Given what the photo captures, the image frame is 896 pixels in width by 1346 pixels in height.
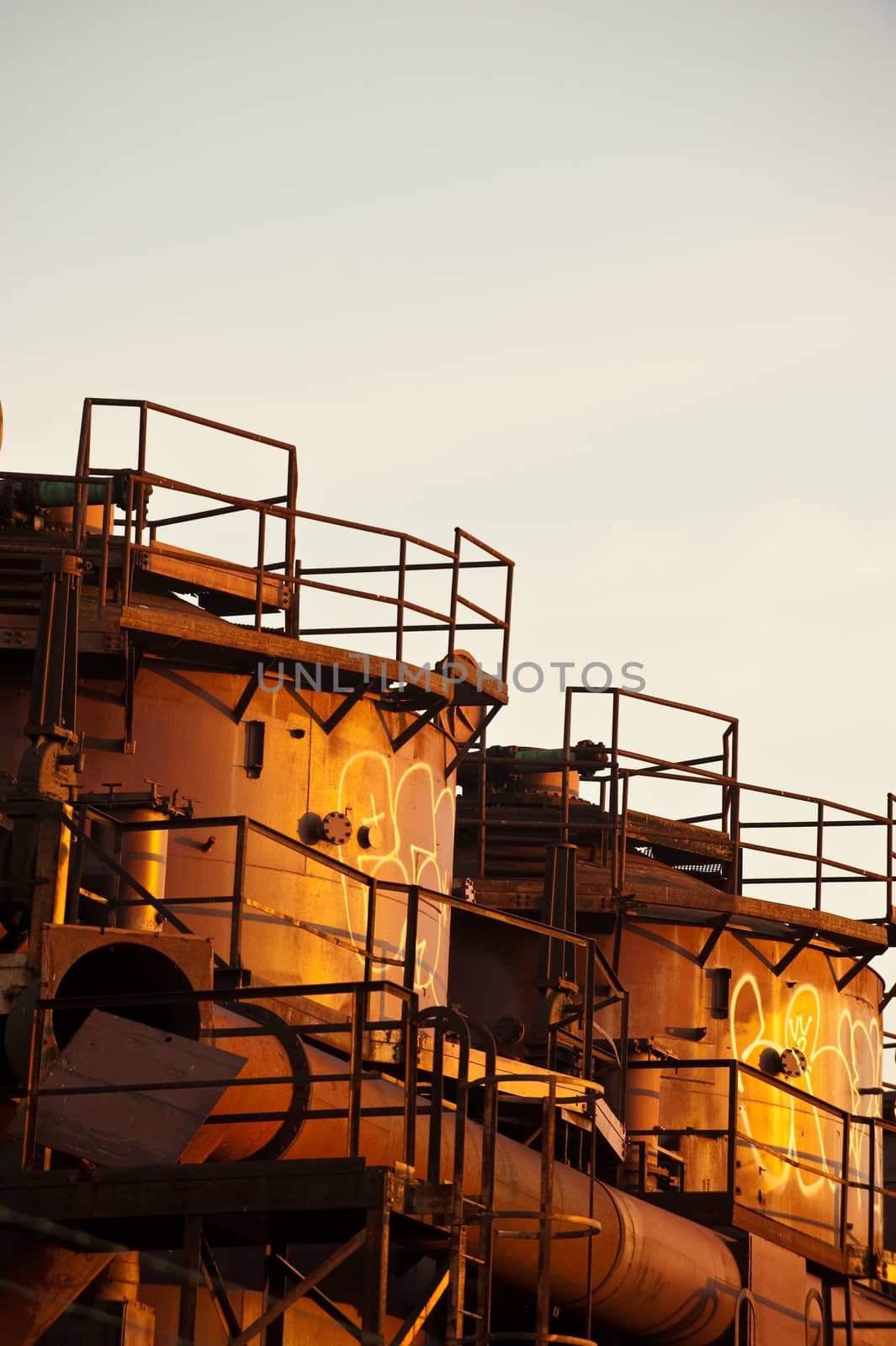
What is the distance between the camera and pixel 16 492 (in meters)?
18.6

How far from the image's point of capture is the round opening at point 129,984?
1258 centimetres

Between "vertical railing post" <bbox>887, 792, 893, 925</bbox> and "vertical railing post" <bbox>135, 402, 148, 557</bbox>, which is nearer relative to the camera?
"vertical railing post" <bbox>135, 402, 148, 557</bbox>

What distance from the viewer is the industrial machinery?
12000 millimetres

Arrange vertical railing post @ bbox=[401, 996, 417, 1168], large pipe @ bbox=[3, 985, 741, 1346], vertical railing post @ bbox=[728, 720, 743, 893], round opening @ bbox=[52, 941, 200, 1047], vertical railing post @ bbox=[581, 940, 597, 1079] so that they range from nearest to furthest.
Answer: vertical railing post @ bbox=[401, 996, 417, 1168] < large pipe @ bbox=[3, 985, 741, 1346] < round opening @ bbox=[52, 941, 200, 1047] < vertical railing post @ bbox=[581, 940, 597, 1079] < vertical railing post @ bbox=[728, 720, 743, 893]

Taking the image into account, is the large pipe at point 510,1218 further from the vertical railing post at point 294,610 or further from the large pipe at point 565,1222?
the vertical railing post at point 294,610

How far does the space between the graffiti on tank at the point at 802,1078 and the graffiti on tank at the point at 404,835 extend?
572cm

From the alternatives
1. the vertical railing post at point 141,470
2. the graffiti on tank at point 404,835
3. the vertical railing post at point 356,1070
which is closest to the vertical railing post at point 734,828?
the graffiti on tank at point 404,835

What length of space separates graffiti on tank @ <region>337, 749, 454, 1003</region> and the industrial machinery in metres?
0.04

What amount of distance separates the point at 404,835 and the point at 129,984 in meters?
6.15

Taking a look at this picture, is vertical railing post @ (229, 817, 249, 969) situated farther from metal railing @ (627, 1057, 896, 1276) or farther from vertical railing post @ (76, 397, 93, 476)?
metal railing @ (627, 1057, 896, 1276)

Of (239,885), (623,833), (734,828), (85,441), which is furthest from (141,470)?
(734,828)

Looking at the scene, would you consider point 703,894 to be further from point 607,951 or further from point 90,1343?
point 90,1343

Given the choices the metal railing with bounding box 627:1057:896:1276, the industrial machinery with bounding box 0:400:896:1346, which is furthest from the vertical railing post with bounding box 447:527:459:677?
the metal railing with bounding box 627:1057:896:1276

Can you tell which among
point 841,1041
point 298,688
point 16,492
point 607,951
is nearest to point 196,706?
point 298,688
